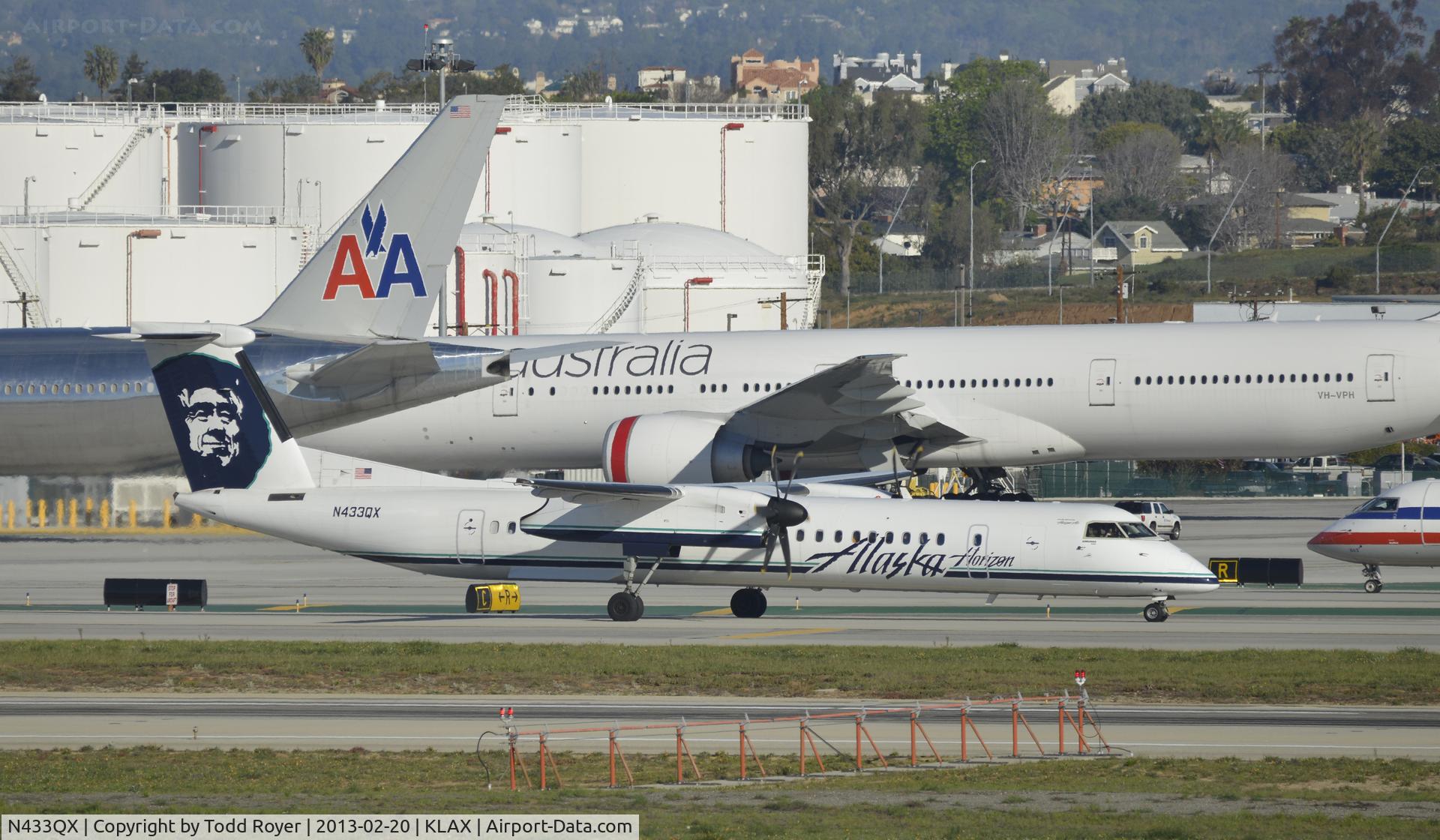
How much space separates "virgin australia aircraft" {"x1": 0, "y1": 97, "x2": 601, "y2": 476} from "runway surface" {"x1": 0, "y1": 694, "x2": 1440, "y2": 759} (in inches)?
556

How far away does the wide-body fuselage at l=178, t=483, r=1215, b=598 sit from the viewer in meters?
33.9

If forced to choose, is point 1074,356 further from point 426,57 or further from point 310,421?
point 426,57

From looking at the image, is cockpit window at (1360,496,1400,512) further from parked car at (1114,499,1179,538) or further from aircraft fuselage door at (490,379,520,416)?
aircraft fuselage door at (490,379,520,416)

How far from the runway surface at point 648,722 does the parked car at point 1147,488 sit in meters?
48.1

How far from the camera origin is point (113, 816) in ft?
59.4

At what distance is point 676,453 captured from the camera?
4472 cm

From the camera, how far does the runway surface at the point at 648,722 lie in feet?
74.9

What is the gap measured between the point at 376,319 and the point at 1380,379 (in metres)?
24.3

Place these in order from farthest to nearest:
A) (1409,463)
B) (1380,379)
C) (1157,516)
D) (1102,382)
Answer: (1409,463) < (1157,516) < (1102,382) < (1380,379)

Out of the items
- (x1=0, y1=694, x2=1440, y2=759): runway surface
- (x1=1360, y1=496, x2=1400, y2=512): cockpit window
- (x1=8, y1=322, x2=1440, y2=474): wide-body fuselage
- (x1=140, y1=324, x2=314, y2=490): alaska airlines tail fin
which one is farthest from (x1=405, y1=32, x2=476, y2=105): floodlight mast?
(x1=0, y1=694, x2=1440, y2=759): runway surface

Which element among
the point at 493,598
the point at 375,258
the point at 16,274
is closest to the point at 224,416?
the point at 375,258

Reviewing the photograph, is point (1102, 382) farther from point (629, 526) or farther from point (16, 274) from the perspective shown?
point (16, 274)

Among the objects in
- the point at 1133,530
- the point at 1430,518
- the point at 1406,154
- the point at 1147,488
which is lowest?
the point at 1147,488

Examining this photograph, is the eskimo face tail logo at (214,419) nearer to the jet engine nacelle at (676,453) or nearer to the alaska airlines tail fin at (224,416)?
the alaska airlines tail fin at (224,416)
